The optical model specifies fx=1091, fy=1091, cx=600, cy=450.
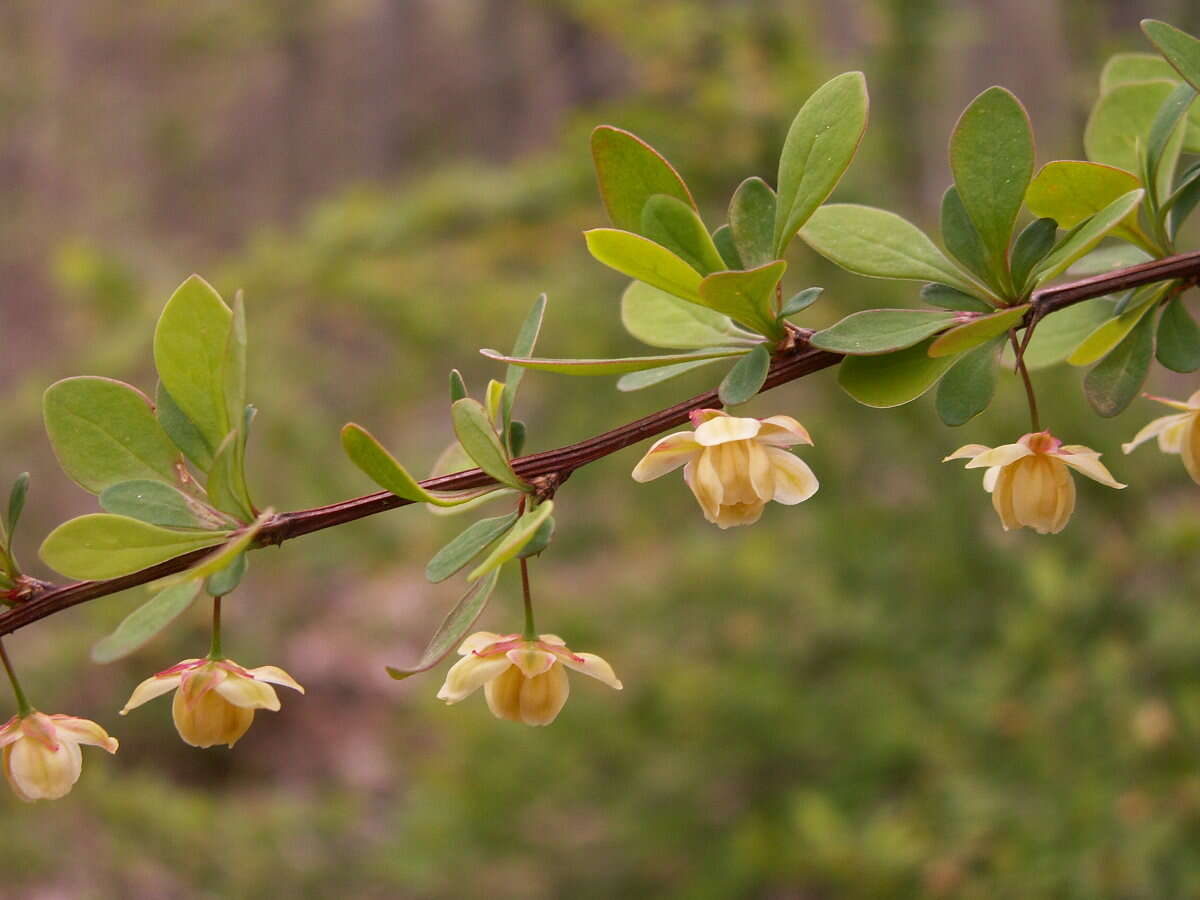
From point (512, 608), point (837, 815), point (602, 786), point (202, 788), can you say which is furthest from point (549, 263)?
point (202, 788)

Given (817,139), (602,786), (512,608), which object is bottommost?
(602,786)

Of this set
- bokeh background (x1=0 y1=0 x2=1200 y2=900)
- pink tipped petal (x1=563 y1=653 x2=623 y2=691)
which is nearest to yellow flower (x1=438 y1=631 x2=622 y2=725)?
pink tipped petal (x1=563 y1=653 x2=623 y2=691)

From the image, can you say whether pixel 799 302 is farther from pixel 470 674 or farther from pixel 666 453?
pixel 470 674

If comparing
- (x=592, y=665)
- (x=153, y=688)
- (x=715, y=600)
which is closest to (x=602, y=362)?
(x=592, y=665)

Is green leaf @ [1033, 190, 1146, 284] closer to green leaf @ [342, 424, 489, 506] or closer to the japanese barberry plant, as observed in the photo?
the japanese barberry plant

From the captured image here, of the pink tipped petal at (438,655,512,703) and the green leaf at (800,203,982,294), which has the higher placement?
the green leaf at (800,203,982,294)

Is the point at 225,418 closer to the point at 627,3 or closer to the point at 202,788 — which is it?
the point at 627,3
